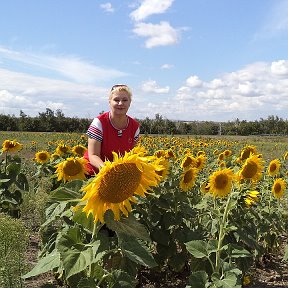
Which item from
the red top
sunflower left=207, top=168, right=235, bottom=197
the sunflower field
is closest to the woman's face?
the red top

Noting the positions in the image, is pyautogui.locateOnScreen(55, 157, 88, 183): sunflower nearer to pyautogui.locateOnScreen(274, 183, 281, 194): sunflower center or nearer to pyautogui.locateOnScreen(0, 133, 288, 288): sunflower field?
pyautogui.locateOnScreen(0, 133, 288, 288): sunflower field

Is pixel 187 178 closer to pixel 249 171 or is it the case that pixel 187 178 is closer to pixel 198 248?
pixel 249 171

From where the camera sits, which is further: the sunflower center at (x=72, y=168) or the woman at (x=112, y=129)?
the woman at (x=112, y=129)

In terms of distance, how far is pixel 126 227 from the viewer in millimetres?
1854

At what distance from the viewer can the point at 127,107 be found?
339 cm

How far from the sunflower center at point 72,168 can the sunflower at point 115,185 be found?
4.30ft

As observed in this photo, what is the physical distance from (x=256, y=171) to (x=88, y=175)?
133 centimetres

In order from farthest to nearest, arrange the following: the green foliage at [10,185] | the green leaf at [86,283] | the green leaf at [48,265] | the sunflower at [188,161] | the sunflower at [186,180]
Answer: the green foliage at [10,185], the sunflower at [188,161], the sunflower at [186,180], the green leaf at [48,265], the green leaf at [86,283]

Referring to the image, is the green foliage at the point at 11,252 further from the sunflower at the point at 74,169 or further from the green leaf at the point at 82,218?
the green leaf at the point at 82,218

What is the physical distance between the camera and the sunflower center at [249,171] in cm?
354

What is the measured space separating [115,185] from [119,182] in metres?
0.02

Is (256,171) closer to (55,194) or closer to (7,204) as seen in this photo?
(55,194)

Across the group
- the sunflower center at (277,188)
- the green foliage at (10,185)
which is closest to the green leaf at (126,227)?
the sunflower center at (277,188)

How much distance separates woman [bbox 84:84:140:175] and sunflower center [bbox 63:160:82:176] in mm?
129
